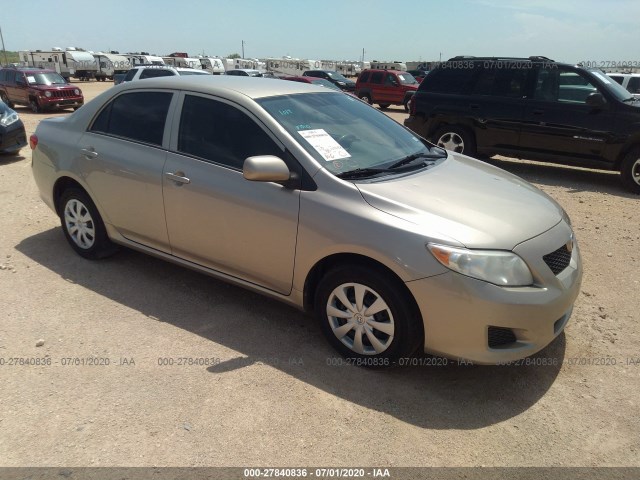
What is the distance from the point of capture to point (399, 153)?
3.79 m

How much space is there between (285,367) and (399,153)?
1797 millimetres

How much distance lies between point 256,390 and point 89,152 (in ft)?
8.87

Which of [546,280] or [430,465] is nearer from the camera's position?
[430,465]

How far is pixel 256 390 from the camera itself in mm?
3000

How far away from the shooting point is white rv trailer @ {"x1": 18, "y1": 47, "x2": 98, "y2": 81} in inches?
1665

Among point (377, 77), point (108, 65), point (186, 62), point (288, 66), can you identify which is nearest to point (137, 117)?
Answer: point (377, 77)

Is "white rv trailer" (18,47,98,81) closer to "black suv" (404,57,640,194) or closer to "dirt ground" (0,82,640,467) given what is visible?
"black suv" (404,57,640,194)

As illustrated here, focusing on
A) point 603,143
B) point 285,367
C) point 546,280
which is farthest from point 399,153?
point 603,143

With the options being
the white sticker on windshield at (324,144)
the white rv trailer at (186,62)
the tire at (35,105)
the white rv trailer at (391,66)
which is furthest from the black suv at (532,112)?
the white rv trailer at (186,62)

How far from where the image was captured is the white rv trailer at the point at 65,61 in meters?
42.3

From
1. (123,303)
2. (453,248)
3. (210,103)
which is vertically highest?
(210,103)

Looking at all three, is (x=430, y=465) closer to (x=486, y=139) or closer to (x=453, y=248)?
(x=453, y=248)

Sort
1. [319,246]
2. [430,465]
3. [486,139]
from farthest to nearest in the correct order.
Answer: [486,139] → [319,246] → [430,465]

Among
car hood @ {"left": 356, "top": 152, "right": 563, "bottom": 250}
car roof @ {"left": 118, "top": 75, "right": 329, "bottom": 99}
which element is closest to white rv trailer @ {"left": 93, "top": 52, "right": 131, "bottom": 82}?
car roof @ {"left": 118, "top": 75, "right": 329, "bottom": 99}
